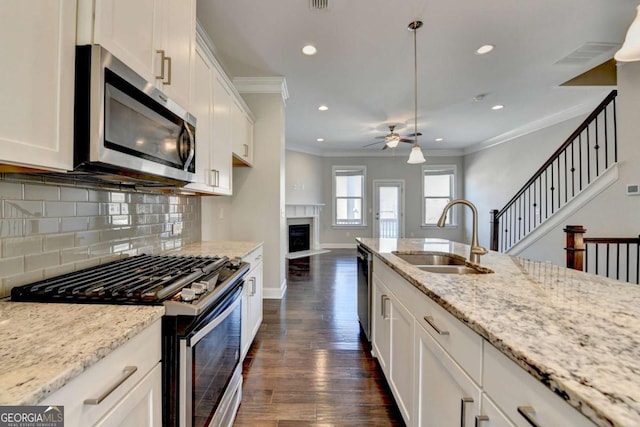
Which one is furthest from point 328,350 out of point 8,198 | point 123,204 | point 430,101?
point 430,101

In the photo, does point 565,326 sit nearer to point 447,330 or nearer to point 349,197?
point 447,330

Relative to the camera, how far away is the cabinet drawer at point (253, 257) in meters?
2.16

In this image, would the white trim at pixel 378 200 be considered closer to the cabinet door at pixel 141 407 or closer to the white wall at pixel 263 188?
the white wall at pixel 263 188

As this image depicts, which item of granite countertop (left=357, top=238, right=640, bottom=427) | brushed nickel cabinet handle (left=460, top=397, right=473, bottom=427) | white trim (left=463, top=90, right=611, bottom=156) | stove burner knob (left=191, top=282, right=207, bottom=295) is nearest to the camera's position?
granite countertop (left=357, top=238, right=640, bottom=427)

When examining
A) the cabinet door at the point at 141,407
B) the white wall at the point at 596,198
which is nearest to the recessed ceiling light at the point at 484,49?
the white wall at the point at 596,198

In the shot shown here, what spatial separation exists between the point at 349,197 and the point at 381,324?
21.0 feet

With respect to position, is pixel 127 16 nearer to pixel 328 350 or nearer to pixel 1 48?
pixel 1 48

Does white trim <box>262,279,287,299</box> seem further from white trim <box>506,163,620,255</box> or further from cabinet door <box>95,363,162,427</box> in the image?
white trim <box>506,163,620,255</box>

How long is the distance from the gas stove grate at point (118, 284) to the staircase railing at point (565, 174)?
14.9 feet

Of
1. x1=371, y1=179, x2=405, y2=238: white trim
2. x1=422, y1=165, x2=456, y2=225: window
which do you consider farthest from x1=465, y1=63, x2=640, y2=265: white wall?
x1=371, y1=179, x2=405, y2=238: white trim

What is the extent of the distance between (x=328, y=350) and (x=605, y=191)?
141 inches

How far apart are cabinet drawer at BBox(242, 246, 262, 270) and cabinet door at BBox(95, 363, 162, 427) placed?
1.14m

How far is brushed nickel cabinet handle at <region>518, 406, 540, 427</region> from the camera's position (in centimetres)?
57

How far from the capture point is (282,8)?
2.31m
